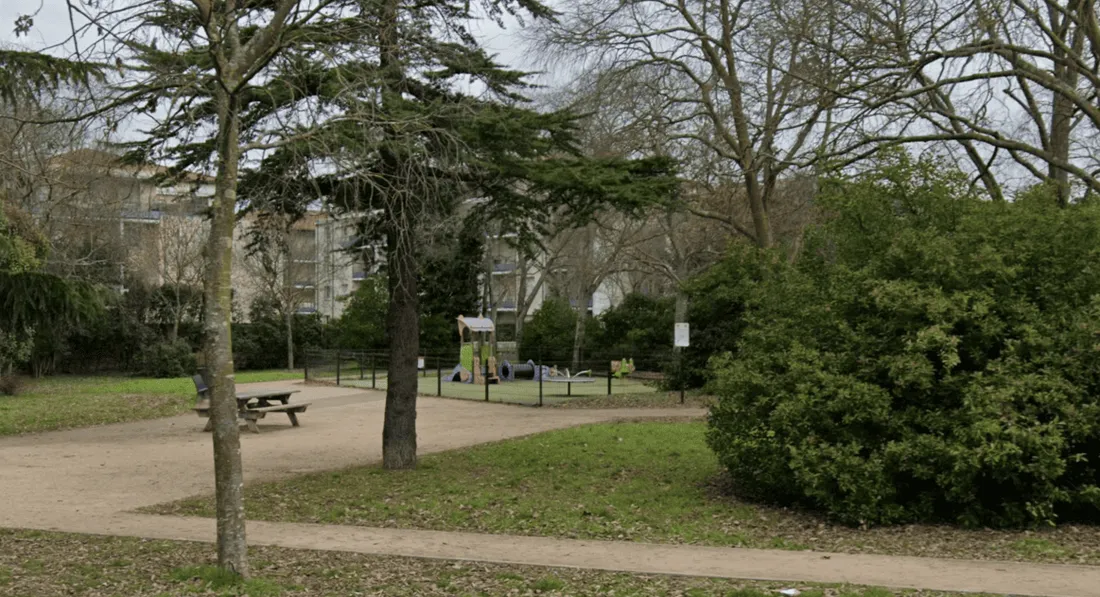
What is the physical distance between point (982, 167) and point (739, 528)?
934 centimetres

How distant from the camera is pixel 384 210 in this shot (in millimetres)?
11953

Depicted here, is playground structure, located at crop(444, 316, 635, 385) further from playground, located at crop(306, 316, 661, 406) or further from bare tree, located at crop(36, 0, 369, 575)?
bare tree, located at crop(36, 0, 369, 575)

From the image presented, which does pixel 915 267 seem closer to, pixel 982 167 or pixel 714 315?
pixel 982 167

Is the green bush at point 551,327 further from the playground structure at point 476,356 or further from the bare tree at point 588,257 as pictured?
the playground structure at point 476,356

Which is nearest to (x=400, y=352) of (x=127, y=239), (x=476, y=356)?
(x=476, y=356)

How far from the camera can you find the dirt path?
7180 mm

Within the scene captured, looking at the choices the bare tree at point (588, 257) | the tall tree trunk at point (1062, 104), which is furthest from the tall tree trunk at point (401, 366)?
the bare tree at point (588, 257)

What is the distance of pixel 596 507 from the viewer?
33.3 feet

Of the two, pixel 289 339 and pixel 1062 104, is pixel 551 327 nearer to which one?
pixel 289 339

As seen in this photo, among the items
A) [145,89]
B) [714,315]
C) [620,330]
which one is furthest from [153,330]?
[145,89]

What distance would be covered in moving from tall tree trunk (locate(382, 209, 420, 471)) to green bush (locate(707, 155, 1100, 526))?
413cm

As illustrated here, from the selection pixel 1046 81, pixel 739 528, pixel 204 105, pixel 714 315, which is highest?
pixel 1046 81

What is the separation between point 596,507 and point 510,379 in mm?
25331

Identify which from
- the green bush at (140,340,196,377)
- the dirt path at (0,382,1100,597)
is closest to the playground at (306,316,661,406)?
the dirt path at (0,382,1100,597)
